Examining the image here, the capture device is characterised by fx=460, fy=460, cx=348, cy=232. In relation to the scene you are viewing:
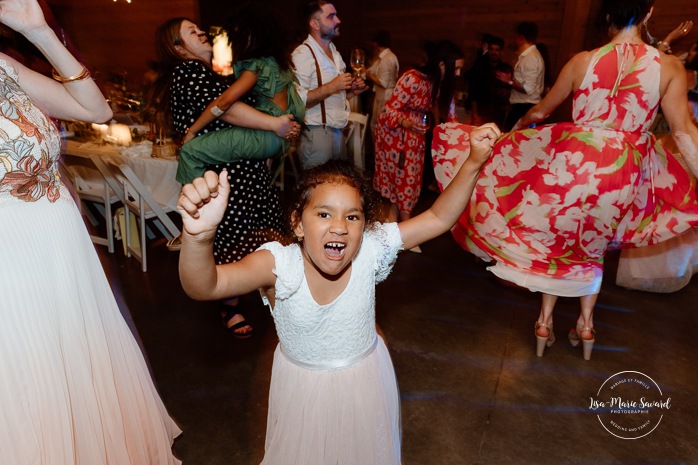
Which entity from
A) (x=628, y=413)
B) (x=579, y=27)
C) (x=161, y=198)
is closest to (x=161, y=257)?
(x=161, y=198)

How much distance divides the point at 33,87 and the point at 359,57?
2057 mm

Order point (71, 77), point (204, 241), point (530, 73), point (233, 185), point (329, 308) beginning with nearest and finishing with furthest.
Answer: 1. point (204, 241)
2. point (329, 308)
3. point (71, 77)
4. point (233, 185)
5. point (530, 73)

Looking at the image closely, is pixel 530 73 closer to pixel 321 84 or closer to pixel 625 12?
pixel 321 84

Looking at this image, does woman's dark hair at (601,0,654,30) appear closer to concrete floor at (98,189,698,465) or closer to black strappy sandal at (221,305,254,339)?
concrete floor at (98,189,698,465)

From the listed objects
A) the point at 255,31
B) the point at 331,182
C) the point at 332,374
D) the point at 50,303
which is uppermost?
the point at 255,31

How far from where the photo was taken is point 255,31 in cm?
232

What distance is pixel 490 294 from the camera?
331 centimetres

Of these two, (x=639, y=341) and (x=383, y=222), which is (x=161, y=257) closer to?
(x=383, y=222)

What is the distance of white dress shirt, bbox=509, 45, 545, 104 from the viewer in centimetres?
534

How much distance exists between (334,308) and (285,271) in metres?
0.19

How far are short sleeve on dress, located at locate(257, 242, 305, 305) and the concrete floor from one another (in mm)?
1026

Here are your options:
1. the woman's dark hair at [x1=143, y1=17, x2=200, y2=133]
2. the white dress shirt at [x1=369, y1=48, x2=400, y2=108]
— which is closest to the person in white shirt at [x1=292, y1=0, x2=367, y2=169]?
the woman's dark hair at [x1=143, y1=17, x2=200, y2=133]

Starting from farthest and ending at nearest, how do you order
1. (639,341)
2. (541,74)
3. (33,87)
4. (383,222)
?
(541,74) < (639,341) < (383,222) < (33,87)

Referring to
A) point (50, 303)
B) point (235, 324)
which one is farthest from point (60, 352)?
point (235, 324)
